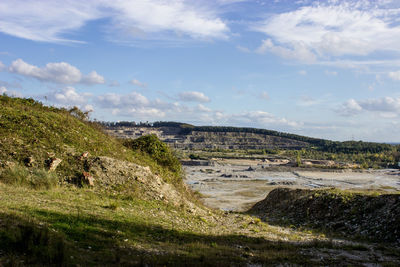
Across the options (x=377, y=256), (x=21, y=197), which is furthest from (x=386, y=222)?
(x=21, y=197)

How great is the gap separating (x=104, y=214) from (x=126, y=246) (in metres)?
3.62

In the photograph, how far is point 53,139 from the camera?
736 inches

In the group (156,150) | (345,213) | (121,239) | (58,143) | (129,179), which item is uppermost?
(58,143)

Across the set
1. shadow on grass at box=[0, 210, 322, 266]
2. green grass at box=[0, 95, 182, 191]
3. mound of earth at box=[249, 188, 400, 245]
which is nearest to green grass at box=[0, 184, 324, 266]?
shadow on grass at box=[0, 210, 322, 266]

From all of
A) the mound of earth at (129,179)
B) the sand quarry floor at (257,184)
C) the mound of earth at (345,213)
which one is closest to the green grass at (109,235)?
the mound of earth at (129,179)

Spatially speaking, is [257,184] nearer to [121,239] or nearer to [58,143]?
[58,143]

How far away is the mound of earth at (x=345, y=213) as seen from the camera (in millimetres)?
16609

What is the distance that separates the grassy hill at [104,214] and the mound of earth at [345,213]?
96.5 inches

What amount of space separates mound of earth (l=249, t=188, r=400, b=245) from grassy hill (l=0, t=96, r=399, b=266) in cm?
245

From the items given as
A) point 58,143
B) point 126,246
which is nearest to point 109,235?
point 126,246

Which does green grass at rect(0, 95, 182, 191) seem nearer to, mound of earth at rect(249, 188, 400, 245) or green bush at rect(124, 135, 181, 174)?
green bush at rect(124, 135, 181, 174)

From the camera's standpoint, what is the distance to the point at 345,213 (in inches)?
810

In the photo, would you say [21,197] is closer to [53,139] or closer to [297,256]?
[53,139]

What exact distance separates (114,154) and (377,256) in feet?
50.0
